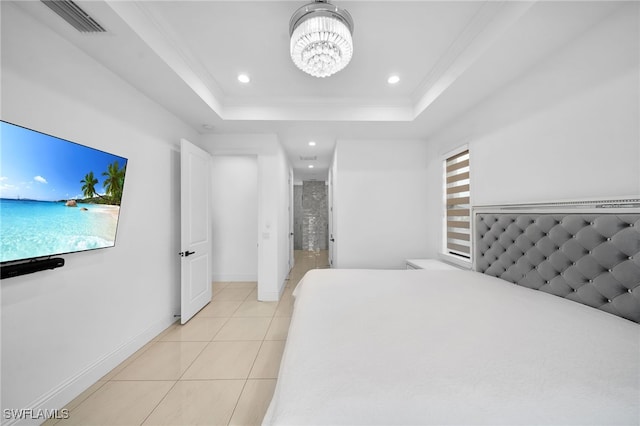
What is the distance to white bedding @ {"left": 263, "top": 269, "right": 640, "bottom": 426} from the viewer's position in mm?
662

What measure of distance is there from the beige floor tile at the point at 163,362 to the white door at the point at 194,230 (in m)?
0.47

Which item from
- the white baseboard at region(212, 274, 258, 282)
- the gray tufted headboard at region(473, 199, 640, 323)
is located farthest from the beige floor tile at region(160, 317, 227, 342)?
the gray tufted headboard at region(473, 199, 640, 323)

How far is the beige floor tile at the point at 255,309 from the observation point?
9.70 feet

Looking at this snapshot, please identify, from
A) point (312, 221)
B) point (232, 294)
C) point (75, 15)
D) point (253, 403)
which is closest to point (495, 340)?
point (253, 403)

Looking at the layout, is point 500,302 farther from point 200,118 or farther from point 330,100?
point 200,118

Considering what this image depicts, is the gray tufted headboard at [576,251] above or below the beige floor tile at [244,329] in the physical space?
above

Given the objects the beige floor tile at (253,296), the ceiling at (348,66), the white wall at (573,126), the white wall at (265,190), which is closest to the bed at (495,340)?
the white wall at (573,126)

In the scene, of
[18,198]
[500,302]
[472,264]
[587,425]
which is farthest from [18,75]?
[472,264]

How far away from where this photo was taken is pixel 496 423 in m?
0.63

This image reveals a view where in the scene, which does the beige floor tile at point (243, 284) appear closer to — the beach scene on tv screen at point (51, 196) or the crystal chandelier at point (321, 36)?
the beach scene on tv screen at point (51, 196)

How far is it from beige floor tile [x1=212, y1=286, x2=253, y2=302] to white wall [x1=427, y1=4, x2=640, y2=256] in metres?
3.56

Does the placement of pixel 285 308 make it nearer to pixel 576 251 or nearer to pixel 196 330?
pixel 196 330

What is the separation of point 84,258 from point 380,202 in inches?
132

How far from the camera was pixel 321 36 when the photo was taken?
1.44 metres
